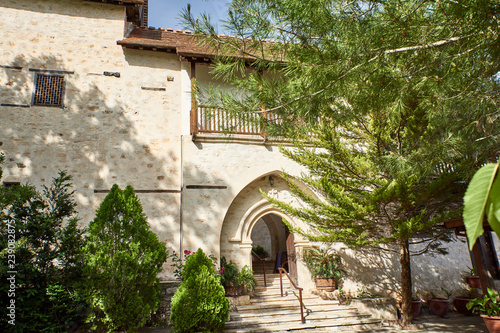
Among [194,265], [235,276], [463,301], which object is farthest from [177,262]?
[463,301]

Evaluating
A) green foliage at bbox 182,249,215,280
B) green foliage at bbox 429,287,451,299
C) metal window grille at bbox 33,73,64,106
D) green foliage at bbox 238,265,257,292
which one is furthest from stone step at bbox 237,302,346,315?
metal window grille at bbox 33,73,64,106

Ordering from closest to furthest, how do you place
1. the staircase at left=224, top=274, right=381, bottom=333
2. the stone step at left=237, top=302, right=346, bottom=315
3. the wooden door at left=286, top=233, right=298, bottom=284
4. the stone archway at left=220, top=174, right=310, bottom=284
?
the staircase at left=224, top=274, right=381, bottom=333
the stone step at left=237, top=302, right=346, bottom=315
the stone archway at left=220, top=174, right=310, bottom=284
the wooden door at left=286, top=233, right=298, bottom=284

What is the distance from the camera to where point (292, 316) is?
6.84 m

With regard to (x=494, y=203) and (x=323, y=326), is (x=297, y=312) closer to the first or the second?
(x=323, y=326)

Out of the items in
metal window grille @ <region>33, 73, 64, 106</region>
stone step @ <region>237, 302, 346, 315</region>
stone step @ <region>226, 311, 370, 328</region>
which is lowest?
stone step @ <region>226, 311, 370, 328</region>

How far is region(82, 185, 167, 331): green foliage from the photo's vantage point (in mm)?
5039

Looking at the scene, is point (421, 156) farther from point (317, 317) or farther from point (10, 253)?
point (10, 253)

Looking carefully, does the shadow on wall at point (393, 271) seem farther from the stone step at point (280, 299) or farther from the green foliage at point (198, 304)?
the green foliage at point (198, 304)

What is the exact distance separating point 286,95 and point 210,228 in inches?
191

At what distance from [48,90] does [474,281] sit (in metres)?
11.1

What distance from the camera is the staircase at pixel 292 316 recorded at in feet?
20.6

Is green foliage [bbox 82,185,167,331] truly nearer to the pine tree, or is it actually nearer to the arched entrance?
the pine tree

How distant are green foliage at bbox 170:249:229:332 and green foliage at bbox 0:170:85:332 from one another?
1.48 m

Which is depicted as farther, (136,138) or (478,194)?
(136,138)
